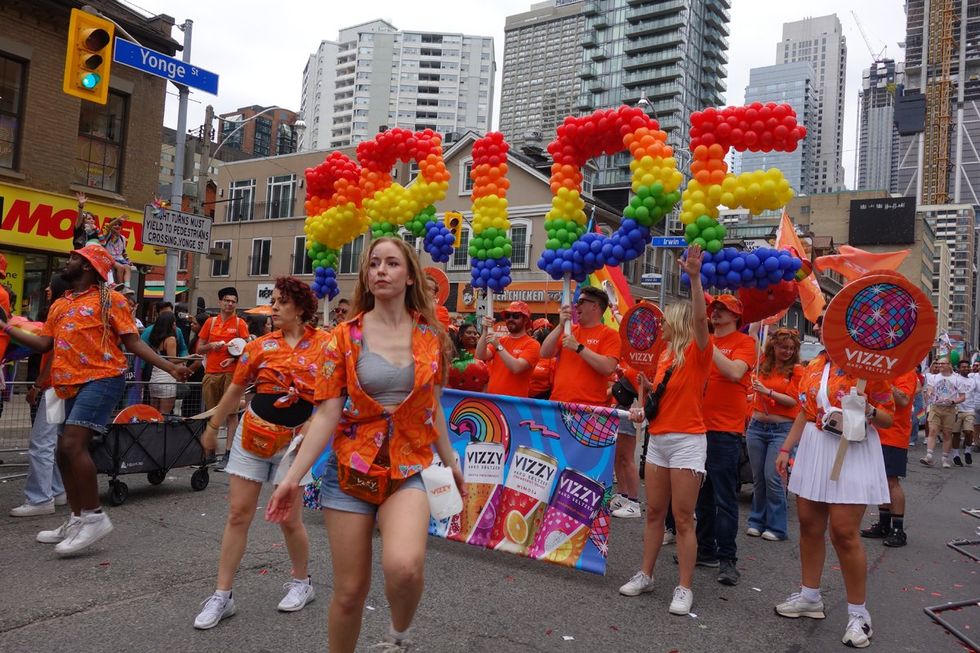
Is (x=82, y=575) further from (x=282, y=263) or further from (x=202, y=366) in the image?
(x=282, y=263)

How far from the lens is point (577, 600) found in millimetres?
4652

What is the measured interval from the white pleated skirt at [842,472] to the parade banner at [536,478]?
3.98ft

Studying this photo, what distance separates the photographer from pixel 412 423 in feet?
9.82

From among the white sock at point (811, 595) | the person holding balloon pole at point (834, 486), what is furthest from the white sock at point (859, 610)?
the white sock at point (811, 595)

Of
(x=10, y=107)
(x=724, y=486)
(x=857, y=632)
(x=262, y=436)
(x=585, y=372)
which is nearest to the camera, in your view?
(x=262, y=436)

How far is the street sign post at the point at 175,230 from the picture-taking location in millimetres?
10078

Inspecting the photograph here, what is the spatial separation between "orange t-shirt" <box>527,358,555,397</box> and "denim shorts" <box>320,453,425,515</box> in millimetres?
4645

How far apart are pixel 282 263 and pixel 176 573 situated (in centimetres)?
3830

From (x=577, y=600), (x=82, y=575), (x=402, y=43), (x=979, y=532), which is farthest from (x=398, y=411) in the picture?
(x=402, y=43)

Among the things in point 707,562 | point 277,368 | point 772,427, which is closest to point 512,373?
point 707,562

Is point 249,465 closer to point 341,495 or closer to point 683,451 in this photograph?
point 341,495

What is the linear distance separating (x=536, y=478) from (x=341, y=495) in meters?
2.63

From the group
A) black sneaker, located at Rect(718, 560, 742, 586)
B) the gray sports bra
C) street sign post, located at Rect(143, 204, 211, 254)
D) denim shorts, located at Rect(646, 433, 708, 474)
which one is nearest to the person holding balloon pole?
denim shorts, located at Rect(646, 433, 708, 474)

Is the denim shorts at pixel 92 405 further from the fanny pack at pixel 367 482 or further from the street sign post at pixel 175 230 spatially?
the street sign post at pixel 175 230
